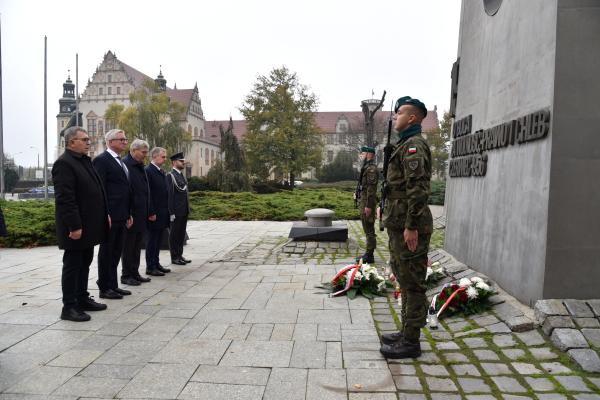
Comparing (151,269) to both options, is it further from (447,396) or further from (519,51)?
(519,51)

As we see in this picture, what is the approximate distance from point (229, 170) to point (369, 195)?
2462cm

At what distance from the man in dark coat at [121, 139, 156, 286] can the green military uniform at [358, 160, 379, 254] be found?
3.43 m

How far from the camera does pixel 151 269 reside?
7.02 m

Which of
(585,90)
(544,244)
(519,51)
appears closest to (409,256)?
(544,244)

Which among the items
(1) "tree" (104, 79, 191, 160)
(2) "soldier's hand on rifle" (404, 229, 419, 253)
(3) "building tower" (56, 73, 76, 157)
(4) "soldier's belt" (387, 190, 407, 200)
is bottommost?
(2) "soldier's hand on rifle" (404, 229, 419, 253)

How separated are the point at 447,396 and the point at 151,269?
506 centimetres

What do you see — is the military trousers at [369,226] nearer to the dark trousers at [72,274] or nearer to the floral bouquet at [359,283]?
the floral bouquet at [359,283]

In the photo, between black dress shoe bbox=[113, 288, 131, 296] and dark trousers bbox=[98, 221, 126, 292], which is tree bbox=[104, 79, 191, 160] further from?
black dress shoe bbox=[113, 288, 131, 296]

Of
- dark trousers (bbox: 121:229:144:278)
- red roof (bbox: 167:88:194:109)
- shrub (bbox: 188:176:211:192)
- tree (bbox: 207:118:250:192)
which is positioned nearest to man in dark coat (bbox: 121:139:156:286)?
dark trousers (bbox: 121:229:144:278)

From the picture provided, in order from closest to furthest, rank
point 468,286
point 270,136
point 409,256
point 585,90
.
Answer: point 409,256 → point 585,90 → point 468,286 → point 270,136

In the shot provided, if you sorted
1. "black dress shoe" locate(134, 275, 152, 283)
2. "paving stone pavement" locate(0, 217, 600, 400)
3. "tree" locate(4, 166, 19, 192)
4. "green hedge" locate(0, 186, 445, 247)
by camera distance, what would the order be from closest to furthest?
"paving stone pavement" locate(0, 217, 600, 400) → "black dress shoe" locate(134, 275, 152, 283) → "green hedge" locate(0, 186, 445, 247) → "tree" locate(4, 166, 19, 192)

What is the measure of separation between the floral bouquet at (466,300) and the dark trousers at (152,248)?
419 centimetres

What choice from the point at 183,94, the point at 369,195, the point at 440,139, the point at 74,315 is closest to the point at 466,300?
the point at 369,195

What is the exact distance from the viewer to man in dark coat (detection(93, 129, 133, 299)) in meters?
5.63
